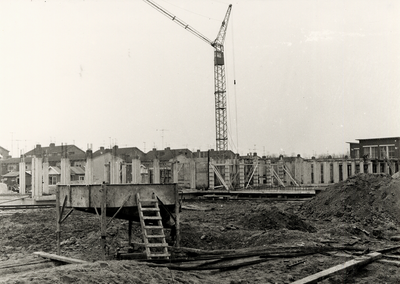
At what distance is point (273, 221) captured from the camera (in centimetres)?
1373

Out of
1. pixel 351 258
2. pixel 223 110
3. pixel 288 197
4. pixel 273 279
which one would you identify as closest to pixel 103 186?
pixel 273 279

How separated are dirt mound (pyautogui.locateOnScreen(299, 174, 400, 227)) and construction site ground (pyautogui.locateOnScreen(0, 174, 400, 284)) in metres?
0.03

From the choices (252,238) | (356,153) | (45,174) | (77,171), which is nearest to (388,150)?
(356,153)

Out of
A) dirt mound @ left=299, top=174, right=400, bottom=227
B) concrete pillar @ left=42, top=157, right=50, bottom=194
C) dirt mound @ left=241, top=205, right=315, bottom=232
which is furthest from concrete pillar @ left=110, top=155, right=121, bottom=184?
dirt mound @ left=241, top=205, right=315, bottom=232

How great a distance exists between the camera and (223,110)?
46.5 meters

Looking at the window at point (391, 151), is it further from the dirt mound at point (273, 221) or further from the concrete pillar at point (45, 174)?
the dirt mound at point (273, 221)

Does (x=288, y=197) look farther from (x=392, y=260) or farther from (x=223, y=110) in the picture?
(x=223, y=110)

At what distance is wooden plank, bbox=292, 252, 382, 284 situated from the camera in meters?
6.83

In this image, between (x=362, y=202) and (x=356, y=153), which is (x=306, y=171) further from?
(x=356, y=153)

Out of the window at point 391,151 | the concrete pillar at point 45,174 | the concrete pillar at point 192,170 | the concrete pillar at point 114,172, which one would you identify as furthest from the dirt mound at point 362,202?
the window at point 391,151

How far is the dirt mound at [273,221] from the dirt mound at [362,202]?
9.23 ft

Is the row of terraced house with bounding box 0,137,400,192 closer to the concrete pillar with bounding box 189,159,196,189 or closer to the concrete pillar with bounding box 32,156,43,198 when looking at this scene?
the concrete pillar with bounding box 189,159,196,189

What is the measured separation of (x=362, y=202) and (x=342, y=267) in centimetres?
1031

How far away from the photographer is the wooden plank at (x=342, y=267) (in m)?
6.83
